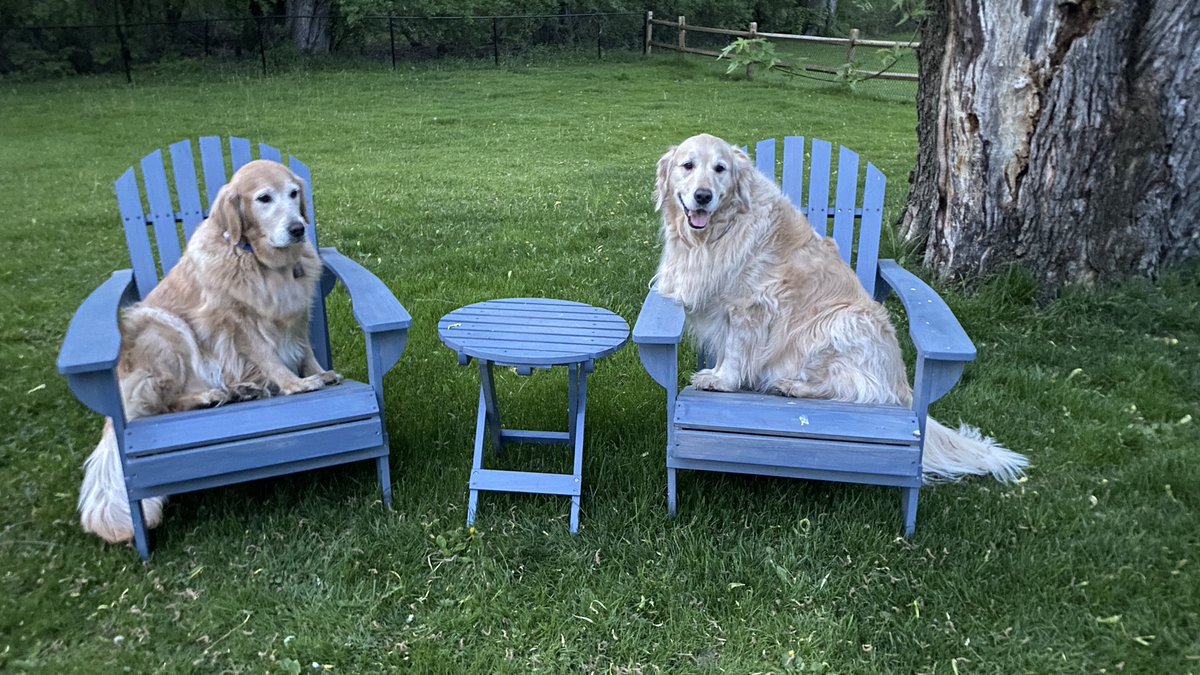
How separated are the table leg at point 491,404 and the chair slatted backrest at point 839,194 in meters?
1.69

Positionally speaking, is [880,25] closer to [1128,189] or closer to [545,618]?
[1128,189]

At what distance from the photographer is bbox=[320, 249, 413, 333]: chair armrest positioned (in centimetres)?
297

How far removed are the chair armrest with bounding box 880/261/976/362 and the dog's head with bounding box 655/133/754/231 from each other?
0.80m

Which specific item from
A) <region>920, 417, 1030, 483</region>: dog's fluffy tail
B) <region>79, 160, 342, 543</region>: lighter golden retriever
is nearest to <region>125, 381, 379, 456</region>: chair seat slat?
<region>79, 160, 342, 543</region>: lighter golden retriever

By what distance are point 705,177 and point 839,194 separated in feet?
3.54

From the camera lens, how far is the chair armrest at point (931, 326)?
273 centimetres

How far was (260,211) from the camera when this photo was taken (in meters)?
3.10

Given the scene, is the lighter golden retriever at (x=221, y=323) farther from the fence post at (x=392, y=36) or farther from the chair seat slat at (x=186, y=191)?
the fence post at (x=392, y=36)

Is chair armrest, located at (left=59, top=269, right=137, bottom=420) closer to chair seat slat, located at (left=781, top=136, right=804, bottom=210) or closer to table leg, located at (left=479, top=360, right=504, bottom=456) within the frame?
table leg, located at (left=479, top=360, right=504, bottom=456)

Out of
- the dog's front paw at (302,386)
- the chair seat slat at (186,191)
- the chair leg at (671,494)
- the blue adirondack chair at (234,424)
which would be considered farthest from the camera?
the chair seat slat at (186,191)

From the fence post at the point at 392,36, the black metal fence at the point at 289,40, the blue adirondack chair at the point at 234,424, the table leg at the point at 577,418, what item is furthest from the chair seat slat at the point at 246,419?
the fence post at the point at 392,36

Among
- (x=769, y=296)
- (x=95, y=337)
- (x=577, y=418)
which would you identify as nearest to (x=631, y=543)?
(x=577, y=418)

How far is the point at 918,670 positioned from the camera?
2465 mm

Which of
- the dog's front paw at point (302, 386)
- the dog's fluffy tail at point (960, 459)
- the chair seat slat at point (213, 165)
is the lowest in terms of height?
the dog's fluffy tail at point (960, 459)
